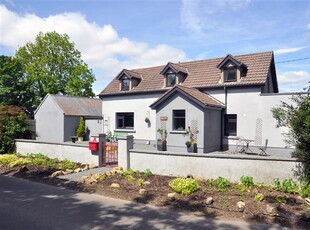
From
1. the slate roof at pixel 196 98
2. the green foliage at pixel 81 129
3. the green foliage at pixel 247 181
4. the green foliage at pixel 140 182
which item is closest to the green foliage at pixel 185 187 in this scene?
the green foliage at pixel 140 182

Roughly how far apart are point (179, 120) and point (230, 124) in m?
3.72

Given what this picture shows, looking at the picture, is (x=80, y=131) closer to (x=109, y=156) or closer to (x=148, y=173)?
(x=109, y=156)

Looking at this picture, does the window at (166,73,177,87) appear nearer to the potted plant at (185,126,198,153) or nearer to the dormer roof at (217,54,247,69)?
the dormer roof at (217,54,247,69)

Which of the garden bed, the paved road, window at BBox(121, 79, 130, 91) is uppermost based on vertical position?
window at BBox(121, 79, 130, 91)

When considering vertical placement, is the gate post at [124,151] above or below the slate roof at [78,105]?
below

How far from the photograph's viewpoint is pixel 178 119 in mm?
19125

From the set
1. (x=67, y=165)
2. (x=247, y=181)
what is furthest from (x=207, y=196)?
(x=67, y=165)

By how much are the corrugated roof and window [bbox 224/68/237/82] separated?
15.4 meters

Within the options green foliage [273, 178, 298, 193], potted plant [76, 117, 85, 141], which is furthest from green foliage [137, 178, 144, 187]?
potted plant [76, 117, 85, 141]

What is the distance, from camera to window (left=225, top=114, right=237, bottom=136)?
64.0ft

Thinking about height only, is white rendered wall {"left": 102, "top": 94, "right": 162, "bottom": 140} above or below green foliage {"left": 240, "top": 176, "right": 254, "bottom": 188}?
above

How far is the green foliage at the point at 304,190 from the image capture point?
7.84 metres

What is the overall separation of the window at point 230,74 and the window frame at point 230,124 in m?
2.56

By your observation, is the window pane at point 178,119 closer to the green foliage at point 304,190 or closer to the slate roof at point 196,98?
the slate roof at point 196,98
